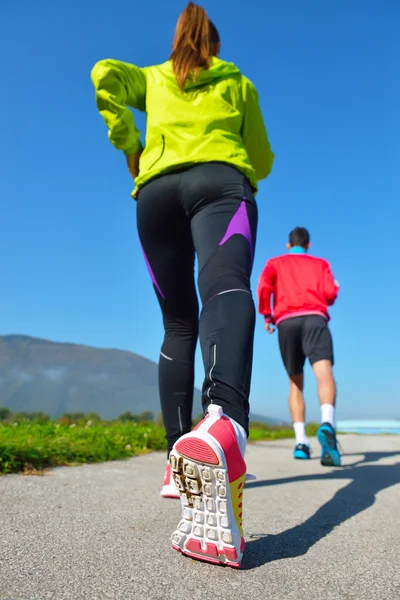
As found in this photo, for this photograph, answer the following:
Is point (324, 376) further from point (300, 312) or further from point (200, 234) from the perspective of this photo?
point (200, 234)

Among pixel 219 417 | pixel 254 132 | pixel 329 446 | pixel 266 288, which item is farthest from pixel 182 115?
pixel 266 288

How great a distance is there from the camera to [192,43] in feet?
6.98

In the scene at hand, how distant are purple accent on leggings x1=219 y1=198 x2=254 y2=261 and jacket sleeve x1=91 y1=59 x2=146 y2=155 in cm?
72

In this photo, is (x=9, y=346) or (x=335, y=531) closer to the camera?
(x=335, y=531)

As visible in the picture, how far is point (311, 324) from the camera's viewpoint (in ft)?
14.5

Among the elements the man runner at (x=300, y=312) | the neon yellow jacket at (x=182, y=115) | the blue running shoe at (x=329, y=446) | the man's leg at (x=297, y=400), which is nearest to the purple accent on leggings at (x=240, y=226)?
the neon yellow jacket at (x=182, y=115)

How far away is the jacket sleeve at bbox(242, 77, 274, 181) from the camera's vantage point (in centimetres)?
217

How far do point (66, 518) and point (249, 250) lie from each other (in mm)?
1032

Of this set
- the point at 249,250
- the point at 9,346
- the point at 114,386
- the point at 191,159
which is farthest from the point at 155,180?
the point at 114,386

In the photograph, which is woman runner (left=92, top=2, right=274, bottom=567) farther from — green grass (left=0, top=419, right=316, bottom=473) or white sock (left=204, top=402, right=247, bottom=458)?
green grass (left=0, top=419, right=316, bottom=473)

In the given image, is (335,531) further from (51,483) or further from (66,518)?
(51,483)

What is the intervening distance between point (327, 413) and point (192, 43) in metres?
2.86

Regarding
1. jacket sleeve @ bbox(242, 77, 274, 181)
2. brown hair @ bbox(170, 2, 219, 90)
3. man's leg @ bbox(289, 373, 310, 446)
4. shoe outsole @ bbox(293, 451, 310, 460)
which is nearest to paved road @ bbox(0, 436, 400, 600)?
jacket sleeve @ bbox(242, 77, 274, 181)

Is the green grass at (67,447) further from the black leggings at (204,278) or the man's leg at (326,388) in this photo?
the man's leg at (326,388)
